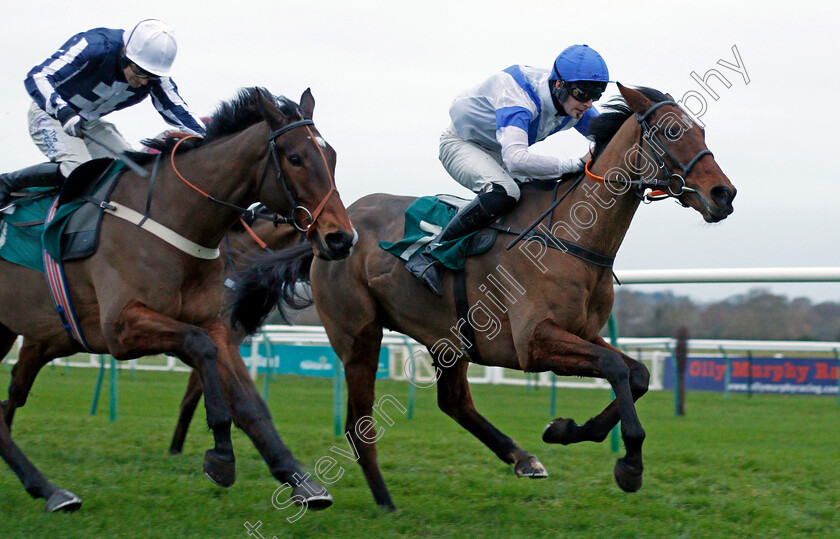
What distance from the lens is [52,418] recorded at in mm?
7941

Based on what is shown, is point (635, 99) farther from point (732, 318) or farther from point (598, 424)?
point (732, 318)

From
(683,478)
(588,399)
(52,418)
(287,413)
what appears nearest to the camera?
(683,478)

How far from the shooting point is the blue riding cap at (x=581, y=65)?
4289mm

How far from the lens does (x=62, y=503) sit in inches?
158

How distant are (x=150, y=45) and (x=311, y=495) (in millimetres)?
2408

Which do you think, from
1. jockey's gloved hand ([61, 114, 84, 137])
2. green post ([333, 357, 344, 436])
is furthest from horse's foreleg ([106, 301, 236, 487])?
green post ([333, 357, 344, 436])

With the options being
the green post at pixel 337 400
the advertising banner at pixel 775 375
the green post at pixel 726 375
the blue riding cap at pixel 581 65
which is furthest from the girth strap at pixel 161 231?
the advertising banner at pixel 775 375

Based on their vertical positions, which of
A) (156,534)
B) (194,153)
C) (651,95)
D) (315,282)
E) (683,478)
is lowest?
(156,534)

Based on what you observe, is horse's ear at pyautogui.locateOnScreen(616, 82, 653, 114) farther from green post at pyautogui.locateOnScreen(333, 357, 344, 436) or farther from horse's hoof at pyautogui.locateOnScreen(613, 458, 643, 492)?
green post at pyautogui.locateOnScreen(333, 357, 344, 436)

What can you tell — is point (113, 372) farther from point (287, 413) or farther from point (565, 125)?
point (565, 125)

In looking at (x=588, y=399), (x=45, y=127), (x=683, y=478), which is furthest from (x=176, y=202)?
(x=588, y=399)

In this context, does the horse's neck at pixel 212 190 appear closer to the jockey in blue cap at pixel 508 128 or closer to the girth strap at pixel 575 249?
the jockey in blue cap at pixel 508 128

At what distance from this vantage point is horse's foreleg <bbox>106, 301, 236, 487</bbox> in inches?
140

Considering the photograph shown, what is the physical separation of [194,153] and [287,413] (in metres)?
6.55
